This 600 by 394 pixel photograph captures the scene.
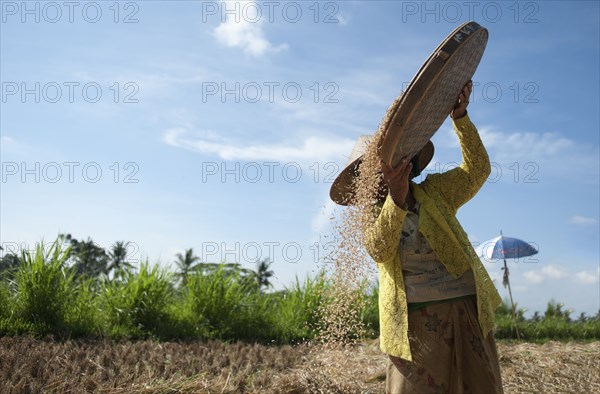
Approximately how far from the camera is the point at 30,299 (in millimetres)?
6926

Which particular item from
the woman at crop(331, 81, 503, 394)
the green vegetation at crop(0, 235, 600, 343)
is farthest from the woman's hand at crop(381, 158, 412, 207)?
the green vegetation at crop(0, 235, 600, 343)

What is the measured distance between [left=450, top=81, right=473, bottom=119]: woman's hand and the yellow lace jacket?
3cm

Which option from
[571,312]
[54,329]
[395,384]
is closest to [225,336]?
[54,329]

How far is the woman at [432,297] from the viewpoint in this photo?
2633mm

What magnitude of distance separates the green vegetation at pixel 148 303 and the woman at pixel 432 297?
3718 millimetres

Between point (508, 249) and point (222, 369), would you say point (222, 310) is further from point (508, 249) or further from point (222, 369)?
point (508, 249)

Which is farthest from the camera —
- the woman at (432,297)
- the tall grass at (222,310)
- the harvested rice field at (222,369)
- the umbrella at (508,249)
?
the umbrella at (508,249)

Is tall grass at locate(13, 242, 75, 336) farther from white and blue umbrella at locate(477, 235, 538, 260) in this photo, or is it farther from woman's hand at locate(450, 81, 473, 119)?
white and blue umbrella at locate(477, 235, 538, 260)

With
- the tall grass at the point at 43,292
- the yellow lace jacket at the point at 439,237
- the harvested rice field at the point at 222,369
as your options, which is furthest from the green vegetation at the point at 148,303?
the yellow lace jacket at the point at 439,237

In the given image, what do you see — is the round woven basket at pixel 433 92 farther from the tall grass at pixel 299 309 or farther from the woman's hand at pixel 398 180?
the tall grass at pixel 299 309

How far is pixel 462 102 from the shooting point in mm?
2766

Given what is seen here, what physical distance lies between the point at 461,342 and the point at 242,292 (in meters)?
6.19

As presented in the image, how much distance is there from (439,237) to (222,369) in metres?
2.80

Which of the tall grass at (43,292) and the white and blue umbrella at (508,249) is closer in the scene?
the tall grass at (43,292)
